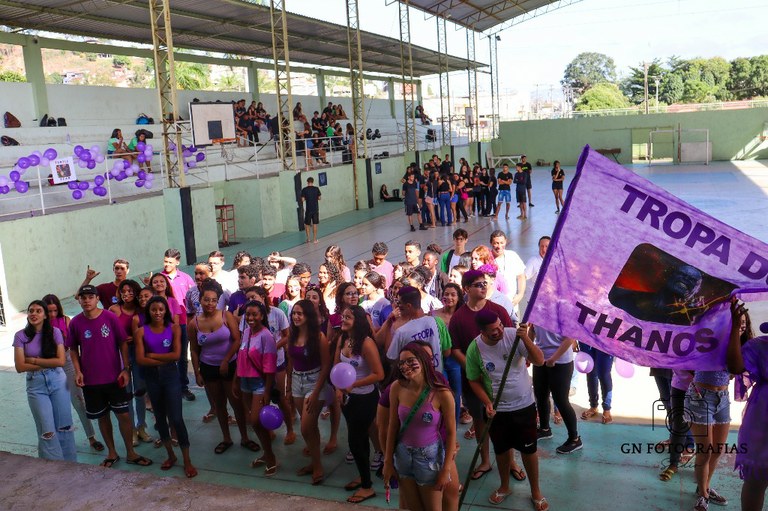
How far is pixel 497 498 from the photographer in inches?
193

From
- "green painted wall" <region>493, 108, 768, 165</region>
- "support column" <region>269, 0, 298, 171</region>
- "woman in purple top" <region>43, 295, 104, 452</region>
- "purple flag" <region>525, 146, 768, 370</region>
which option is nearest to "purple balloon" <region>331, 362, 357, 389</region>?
"purple flag" <region>525, 146, 768, 370</region>

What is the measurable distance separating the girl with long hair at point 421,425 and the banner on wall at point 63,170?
1122 centimetres

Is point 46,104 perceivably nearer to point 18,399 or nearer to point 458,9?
point 18,399

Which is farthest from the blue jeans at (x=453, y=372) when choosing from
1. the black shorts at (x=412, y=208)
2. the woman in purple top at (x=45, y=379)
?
the black shorts at (x=412, y=208)

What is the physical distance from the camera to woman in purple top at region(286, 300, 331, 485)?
17.4ft

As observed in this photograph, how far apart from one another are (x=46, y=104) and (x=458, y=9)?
18.9 meters

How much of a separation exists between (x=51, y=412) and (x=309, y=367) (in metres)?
1.99

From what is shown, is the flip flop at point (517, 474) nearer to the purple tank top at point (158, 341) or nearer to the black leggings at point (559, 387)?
the black leggings at point (559, 387)

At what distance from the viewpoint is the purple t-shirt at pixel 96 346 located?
552cm

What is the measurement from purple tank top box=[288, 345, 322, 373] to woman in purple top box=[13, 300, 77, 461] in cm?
176

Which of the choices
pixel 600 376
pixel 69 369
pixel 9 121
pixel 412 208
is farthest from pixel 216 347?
pixel 9 121

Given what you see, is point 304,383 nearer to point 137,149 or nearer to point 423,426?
point 423,426

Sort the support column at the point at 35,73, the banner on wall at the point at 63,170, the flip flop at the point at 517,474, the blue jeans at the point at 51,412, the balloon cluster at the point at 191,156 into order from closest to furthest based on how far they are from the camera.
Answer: the flip flop at the point at 517,474, the blue jeans at the point at 51,412, the banner on wall at the point at 63,170, the balloon cluster at the point at 191,156, the support column at the point at 35,73

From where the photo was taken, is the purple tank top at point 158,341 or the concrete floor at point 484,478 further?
the purple tank top at point 158,341
